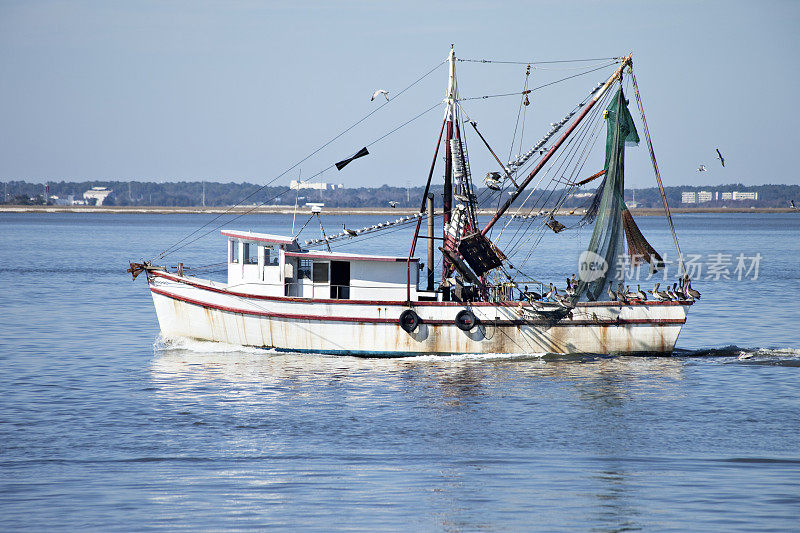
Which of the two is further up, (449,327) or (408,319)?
(408,319)

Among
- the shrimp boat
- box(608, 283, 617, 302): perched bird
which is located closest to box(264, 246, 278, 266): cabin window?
the shrimp boat

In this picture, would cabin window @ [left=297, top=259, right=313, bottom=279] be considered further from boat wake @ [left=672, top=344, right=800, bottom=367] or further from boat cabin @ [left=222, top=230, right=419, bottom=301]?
boat wake @ [left=672, top=344, right=800, bottom=367]

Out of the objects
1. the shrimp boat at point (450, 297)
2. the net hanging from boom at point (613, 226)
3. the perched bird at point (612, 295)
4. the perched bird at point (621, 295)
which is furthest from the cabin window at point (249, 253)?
the perched bird at point (621, 295)

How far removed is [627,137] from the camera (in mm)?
31750

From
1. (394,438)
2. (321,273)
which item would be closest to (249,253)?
(321,273)

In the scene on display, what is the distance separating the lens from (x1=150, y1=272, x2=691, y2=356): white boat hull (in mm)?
29609

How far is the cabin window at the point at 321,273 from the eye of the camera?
99.5 ft

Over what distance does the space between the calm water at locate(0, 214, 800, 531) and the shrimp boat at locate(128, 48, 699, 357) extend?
2.32ft

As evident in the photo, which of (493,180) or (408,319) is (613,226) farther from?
(408,319)

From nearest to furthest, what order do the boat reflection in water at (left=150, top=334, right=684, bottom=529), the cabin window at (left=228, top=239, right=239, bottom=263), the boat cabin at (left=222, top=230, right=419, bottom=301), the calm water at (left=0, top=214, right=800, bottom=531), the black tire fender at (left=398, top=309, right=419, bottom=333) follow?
the calm water at (left=0, top=214, right=800, bottom=531) → the boat reflection in water at (left=150, top=334, right=684, bottom=529) → the black tire fender at (left=398, top=309, right=419, bottom=333) → the boat cabin at (left=222, top=230, right=419, bottom=301) → the cabin window at (left=228, top=239, right=239, bottom=263)

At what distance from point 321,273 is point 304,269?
69 cm

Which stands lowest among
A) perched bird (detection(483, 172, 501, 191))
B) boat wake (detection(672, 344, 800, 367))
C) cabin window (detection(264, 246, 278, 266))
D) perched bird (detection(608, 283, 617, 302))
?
boat wake (detection(672, 344, 800, 367))

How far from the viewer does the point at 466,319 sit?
29484 millimetres

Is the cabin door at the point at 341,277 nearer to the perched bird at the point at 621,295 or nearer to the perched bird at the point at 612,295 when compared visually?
the perched bird at the point at 612,295
